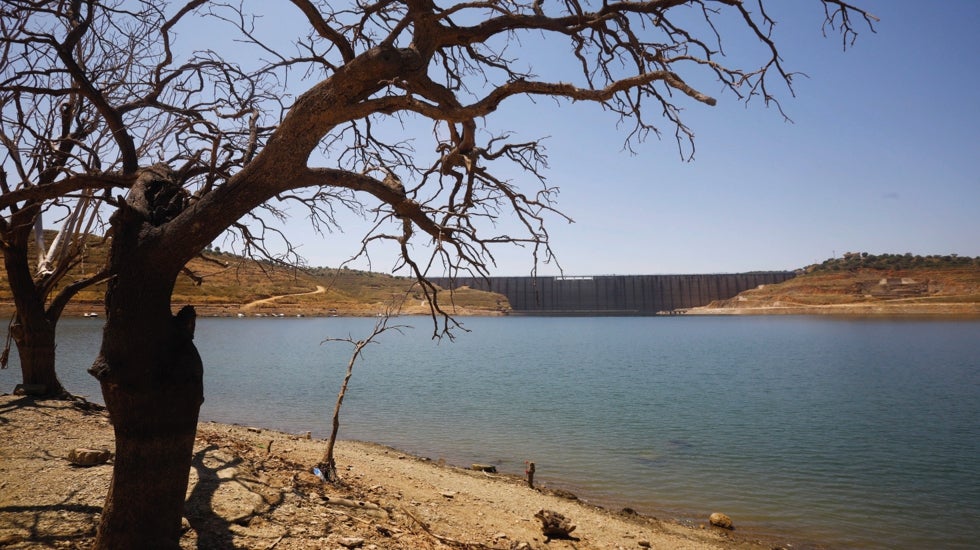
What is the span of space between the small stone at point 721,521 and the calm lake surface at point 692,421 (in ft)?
1.25

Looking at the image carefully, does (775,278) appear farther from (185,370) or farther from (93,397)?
(185,370)

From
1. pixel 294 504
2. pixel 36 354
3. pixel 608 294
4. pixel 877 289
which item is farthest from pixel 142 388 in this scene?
pixel 608 294

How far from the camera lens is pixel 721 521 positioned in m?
9.27

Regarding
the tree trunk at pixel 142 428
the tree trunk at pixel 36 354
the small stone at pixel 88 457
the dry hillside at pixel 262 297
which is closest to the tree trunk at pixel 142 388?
the tree trunk at pixel 142 428

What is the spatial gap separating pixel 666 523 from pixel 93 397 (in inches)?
663

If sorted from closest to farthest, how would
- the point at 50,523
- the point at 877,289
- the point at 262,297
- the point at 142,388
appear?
the point at 142,388
the point at 50,523
the point at 262,297
the point at 877,289

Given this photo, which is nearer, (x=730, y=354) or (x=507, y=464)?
(x=507, y=464)

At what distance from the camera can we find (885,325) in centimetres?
6588

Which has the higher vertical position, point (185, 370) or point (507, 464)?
point (185, 370)

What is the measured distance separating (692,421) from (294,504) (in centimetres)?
1513

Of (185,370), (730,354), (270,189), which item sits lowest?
(730,354)

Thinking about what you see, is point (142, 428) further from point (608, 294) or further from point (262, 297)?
point (608, 294)

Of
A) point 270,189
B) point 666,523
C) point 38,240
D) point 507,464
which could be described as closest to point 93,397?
point 38,240

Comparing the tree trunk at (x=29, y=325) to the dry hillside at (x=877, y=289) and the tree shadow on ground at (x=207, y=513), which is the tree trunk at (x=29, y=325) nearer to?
the tree shadow on ground at (x=207, y=513)
